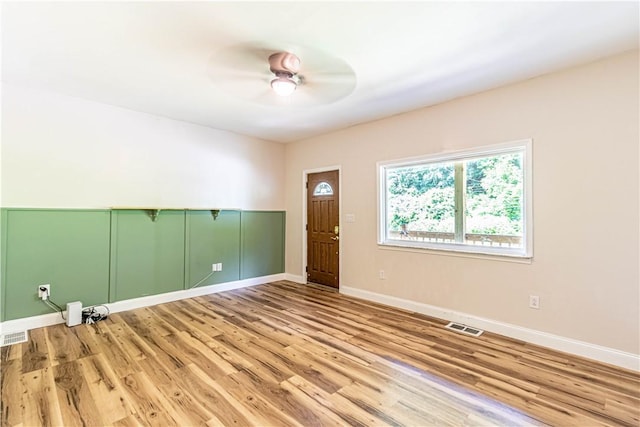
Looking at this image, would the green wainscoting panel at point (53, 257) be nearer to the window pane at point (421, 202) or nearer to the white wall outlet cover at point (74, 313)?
the white wall outlet cover at point (74, 313)

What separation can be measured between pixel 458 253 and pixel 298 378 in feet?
7.52

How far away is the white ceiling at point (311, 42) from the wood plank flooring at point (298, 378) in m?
2.62

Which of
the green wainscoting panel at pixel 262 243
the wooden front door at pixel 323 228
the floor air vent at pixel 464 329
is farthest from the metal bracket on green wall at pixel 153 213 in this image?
the floor air vent at pixel 464 329

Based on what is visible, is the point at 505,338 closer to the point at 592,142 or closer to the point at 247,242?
the point at 592,142

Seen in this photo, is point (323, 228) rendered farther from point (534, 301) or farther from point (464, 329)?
point (534, 301)

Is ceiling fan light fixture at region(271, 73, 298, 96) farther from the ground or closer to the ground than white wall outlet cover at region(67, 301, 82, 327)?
farther from the ground

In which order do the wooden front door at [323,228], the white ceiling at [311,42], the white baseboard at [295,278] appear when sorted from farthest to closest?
the white baseboard at [295,278], the wooden front door at [323,228], the white ceiling at [311,42]

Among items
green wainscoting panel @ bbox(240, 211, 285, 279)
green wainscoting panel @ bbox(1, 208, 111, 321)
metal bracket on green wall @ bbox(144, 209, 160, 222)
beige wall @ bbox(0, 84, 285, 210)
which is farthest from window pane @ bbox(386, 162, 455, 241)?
green wainscoting panel @ bbox(1, 208, 111, 321)

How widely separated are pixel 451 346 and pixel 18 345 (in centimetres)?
412

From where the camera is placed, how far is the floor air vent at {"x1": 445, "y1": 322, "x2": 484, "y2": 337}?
3229 millimetres

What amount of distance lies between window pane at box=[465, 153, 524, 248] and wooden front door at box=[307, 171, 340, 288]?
6.78ft

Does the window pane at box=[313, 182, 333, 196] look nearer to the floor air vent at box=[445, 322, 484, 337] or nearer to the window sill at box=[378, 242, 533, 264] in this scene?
the window sill at box=[378, 242, 533, 264]

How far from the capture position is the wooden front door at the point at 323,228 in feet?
16.5

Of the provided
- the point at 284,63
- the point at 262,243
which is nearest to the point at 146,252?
the point at 262,243
